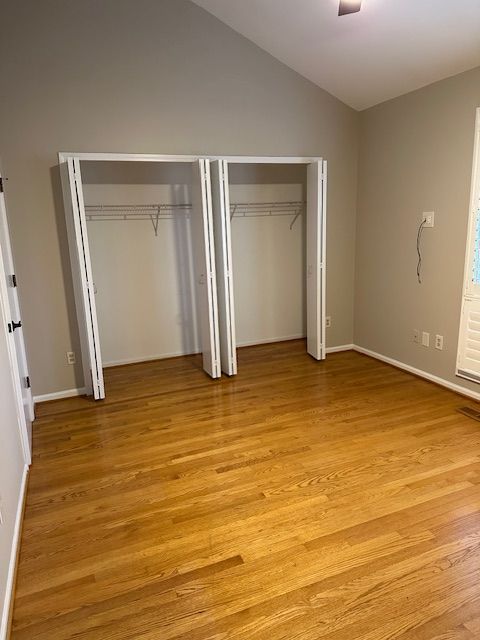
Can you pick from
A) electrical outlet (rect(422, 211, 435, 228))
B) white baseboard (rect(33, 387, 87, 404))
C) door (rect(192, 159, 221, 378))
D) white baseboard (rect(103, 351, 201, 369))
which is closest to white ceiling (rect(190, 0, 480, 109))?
electrical outlet (rect(422, 211, 435, 228))

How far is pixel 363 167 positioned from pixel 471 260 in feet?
5.72

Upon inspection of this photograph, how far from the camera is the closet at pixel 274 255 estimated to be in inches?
176

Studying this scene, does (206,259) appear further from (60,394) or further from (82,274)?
(60,394)

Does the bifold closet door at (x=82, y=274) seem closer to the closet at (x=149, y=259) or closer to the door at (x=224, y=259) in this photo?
the closet at (x=149, y=259)

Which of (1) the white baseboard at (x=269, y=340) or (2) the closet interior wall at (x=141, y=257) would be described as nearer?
(2) the closet interior wall at (x=141, y=257)

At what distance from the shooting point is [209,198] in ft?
12.6

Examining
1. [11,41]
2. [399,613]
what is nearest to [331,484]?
[399,613]

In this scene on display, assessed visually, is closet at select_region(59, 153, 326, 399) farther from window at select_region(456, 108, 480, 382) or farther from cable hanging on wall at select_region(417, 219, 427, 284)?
window at select_region(456, 108, 480, 382)

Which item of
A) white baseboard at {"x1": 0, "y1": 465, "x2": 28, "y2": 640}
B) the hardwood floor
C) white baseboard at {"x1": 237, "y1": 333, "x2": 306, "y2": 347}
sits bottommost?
the hardwood floor

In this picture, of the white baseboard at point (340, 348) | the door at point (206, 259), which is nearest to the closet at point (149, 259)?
the door at point (206, 259)

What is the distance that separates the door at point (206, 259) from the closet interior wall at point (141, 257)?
2.40 ft

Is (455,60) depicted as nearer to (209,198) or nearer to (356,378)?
(209,198)

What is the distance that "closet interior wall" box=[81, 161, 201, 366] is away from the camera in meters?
4.44

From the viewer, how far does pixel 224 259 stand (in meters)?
3.97
